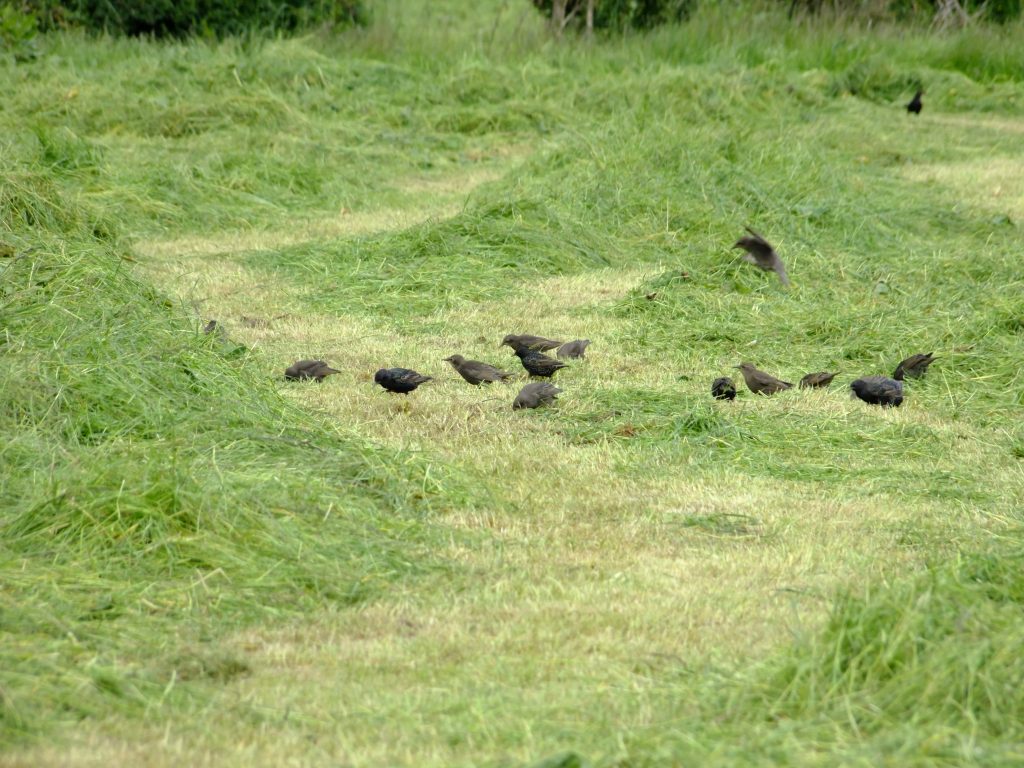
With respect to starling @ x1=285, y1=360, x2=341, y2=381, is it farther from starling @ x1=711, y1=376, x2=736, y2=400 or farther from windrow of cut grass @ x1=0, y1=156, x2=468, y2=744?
starling @ x1=711, y1=376, x2=736, y2=400

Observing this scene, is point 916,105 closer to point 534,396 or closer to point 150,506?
point 534,396

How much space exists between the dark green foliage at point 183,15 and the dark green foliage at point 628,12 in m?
3.78

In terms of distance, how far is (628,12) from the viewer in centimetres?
2269

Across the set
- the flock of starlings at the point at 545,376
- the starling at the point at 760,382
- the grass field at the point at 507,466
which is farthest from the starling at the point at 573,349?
the starling at the point at 760,382

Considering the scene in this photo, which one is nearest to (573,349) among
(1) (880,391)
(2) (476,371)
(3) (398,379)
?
(2) (476,371)

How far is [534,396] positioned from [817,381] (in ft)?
5.53

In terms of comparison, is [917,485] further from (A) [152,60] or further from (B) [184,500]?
(A) [152,60]

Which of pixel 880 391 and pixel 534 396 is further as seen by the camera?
pixel 880 391

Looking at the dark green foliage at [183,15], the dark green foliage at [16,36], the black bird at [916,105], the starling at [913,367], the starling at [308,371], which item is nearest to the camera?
the starling at [308,371]

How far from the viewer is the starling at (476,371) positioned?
7.72 metres

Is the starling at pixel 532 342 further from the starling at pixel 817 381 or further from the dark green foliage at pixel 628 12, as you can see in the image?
the dark green foliage at pixel 628 12

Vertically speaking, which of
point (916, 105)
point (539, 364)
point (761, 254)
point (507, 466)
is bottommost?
point (916, 105)

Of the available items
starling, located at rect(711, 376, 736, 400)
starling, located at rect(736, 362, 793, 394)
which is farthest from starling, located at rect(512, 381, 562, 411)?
starling, located at rect(736, 362, 793, 394)

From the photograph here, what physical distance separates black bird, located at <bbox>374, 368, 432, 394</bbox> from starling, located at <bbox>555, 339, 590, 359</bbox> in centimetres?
118
